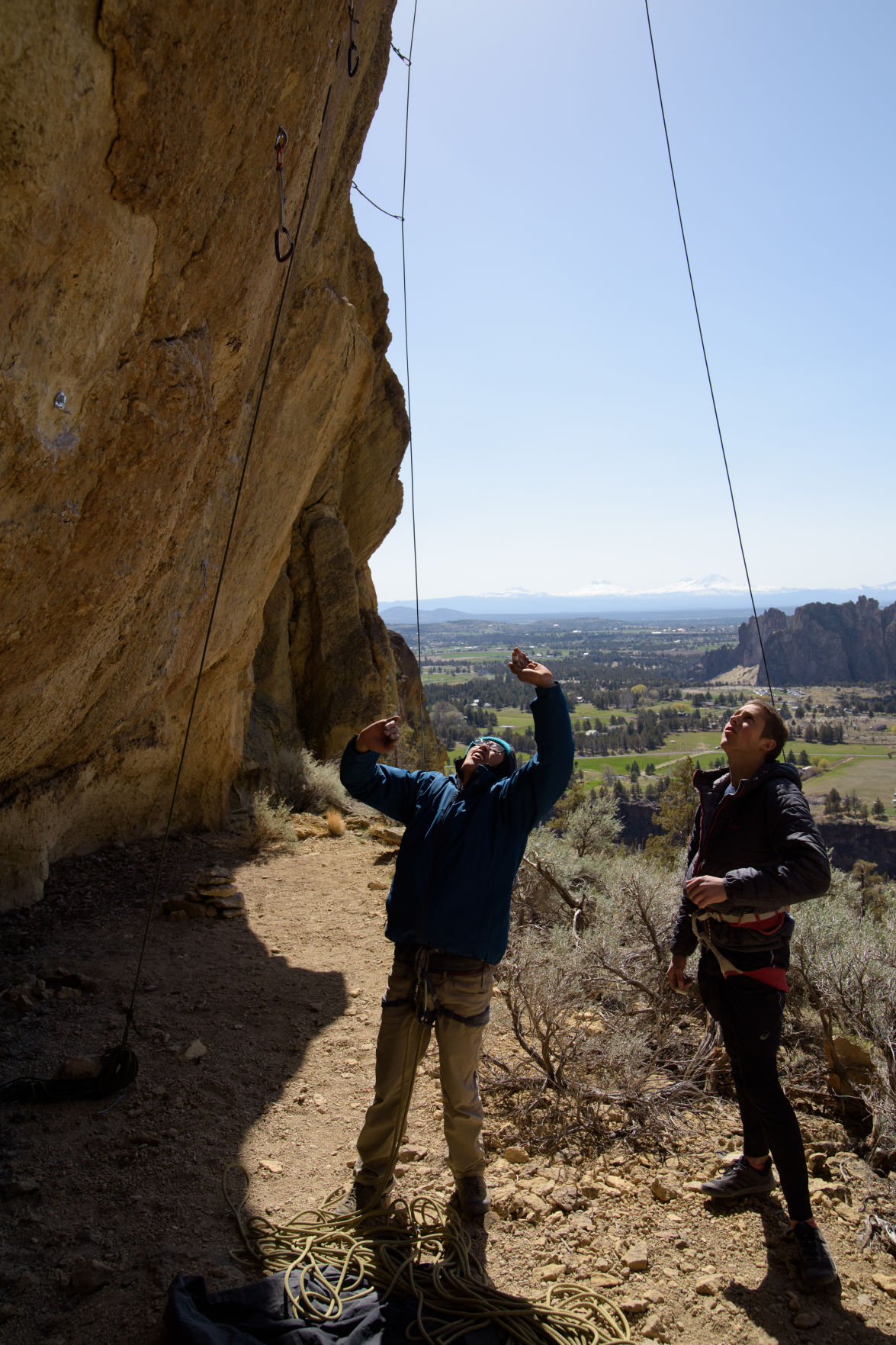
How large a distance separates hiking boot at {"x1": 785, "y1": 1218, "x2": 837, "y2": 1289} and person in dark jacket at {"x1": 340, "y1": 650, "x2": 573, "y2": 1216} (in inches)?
42.3

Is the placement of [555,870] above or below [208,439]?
below

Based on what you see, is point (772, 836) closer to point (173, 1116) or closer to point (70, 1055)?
point (173, 1116)

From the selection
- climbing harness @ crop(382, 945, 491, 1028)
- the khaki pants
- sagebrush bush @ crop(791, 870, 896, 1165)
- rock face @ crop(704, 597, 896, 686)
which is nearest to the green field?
sagebrush bush @ crop(791, 870, 896, 1165)

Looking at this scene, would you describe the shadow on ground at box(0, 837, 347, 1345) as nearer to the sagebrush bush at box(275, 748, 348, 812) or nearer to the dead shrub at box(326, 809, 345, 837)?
the dead shrub at box(326, 809, 345, 837)

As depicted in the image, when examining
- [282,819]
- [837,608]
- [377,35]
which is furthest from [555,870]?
[837,608]

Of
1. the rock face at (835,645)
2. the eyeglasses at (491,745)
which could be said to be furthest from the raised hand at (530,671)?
the rock face at (835,645)

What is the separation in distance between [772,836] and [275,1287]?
2.14 m

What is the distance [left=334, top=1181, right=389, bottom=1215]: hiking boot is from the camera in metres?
2.85

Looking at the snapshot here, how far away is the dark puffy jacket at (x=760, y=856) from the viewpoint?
8.43ft

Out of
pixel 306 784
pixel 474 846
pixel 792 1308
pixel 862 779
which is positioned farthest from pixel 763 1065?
pixel 862 779

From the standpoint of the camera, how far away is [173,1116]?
3439 millimetres

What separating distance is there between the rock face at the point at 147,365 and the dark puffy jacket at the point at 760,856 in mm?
2606

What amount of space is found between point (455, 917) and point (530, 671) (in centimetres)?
88

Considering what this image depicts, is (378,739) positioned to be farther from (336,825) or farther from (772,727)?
(336,825)
